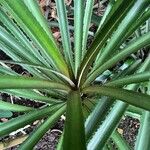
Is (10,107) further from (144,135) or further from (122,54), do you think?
(144,135)

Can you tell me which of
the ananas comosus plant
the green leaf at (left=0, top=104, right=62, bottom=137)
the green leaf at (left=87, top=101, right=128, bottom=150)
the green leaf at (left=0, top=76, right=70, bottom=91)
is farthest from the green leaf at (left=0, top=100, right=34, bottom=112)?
the green leaf at (left=87, top=101, right=128, bottom=150)

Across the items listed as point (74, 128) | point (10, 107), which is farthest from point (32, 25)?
point (10, 107)

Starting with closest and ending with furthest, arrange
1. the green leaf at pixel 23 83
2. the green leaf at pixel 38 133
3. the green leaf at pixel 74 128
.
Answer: the green leaf at pixel 74 128
the green leaf at pixel 23 83
the green leaf at pixel 38 133

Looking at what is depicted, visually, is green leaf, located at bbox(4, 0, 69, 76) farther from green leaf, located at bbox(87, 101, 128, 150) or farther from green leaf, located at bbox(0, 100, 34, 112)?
green leaf, located at bbox(0, 100, 34, 112)

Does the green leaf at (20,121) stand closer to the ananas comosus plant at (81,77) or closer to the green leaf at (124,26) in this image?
the ananas comosus plant at (81,77)

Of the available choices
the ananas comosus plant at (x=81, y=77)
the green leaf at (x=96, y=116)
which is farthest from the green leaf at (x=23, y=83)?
the green leaf at (x=96, y=116)

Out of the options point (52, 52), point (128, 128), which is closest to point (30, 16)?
point (52, 52)

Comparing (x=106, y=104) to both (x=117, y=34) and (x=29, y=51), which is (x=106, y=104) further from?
(x=29, y=51)
